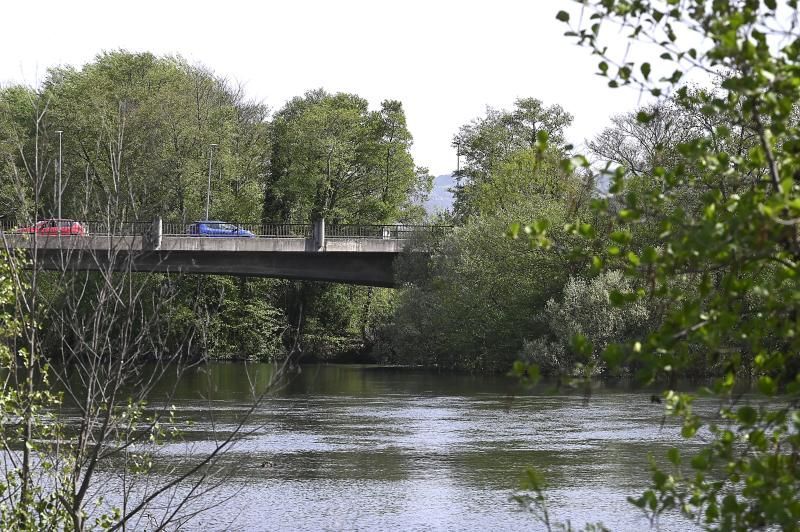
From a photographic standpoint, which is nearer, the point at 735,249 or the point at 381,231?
the point at 735,249

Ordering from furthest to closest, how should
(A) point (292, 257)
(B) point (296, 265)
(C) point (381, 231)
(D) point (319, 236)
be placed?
(C) point (381, 231) < (B) point (296, 265) < (A) point (292, 257) < (D) point (319, 236)

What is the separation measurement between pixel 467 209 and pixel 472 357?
1738 centimetres

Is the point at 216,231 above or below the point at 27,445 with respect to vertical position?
above

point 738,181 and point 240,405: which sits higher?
point 738,181

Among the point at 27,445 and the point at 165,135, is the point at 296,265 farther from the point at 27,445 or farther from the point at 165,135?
the point at 27,445

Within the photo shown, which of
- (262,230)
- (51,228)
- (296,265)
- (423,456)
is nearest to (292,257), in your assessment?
(296,265)

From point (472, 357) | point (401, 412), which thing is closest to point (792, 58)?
point (401, 412)

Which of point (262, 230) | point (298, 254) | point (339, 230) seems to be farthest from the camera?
point (262, 230)

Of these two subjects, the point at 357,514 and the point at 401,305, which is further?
the point at 401,305

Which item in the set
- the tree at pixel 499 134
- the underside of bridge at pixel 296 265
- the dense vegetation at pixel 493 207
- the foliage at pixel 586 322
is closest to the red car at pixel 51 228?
the dense vegetation at pixel 493 207

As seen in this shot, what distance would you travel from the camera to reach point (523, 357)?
177ft

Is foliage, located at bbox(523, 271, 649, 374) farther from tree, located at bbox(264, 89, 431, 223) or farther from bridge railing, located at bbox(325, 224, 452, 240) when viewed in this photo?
tree, located at bbox(264, 89, 431, 223)

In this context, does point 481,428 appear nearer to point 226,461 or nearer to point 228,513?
point 226,461

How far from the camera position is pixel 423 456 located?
2848 cm
